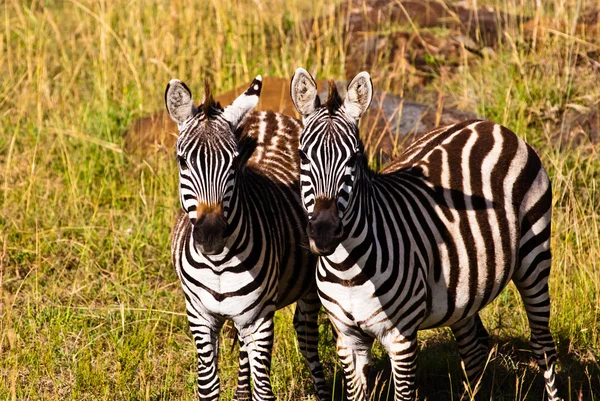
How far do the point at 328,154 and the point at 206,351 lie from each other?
146cm

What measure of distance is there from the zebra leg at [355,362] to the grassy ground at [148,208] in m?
0.62

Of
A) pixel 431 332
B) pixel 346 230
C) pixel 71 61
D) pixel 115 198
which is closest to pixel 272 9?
pixel 71 61

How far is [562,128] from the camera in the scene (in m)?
7.70

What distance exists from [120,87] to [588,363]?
5.84m

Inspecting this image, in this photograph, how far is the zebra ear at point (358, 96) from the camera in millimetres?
4250

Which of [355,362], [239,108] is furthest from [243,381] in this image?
[239,108]

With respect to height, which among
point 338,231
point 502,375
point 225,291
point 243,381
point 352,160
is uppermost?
point 352,160

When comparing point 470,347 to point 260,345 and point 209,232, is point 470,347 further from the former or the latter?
point 209,232

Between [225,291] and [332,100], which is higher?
[332,100]

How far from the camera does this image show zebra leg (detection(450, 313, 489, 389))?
560cm

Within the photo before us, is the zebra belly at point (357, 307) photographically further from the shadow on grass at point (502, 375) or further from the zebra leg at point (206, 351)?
the shadow on grass at point (502, 375)

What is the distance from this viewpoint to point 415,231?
4680mm

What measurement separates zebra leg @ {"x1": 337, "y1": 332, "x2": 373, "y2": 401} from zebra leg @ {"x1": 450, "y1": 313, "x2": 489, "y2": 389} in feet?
3.35

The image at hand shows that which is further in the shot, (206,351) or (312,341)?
(312,341)
